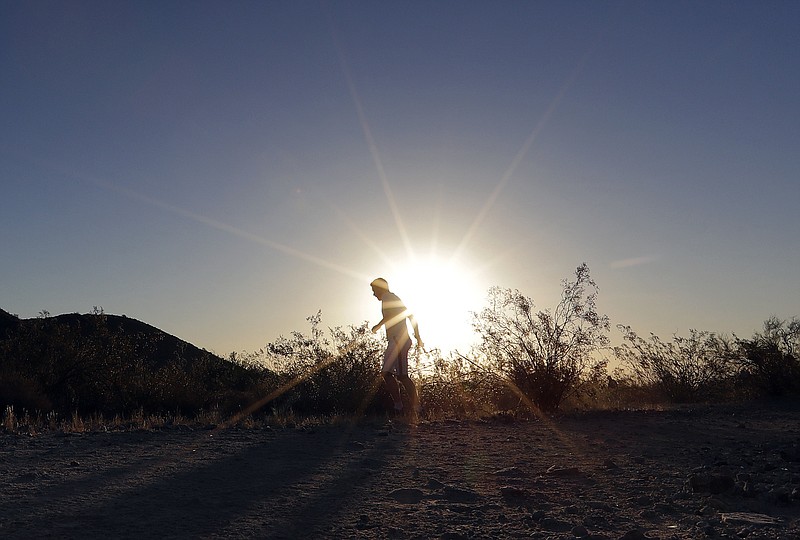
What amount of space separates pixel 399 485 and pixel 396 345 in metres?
5.56

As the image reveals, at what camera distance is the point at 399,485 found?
541 centimetres

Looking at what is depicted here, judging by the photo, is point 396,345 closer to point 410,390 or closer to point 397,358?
point 397,358

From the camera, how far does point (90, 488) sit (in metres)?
5.10

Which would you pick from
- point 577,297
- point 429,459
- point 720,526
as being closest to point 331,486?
point 429,459

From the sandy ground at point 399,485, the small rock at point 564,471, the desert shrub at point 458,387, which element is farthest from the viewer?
the desert shrub at point 458,387

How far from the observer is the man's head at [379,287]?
11.4m

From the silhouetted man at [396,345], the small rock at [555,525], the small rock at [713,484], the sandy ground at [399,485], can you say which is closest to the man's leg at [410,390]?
the silhouetted man at [396,345]

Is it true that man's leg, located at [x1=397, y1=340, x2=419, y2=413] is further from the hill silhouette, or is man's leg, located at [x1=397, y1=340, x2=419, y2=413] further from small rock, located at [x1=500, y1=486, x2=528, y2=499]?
the hill silhouette

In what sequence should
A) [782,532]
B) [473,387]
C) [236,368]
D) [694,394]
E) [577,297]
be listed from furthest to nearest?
[236,368] < [694,394] < [473,387] < [577,297] < [782,532]

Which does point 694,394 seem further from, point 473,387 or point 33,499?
point 33,499

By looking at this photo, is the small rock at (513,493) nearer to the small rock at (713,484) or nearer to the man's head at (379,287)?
the small rock at (713,484)

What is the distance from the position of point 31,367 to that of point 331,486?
15.1 meters

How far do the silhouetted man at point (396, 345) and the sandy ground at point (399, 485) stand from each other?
2.68 meters

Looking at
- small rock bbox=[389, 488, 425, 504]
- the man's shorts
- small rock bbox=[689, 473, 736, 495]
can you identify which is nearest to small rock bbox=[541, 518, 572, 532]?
small rock bbox=[389, 488, 425, 504]
